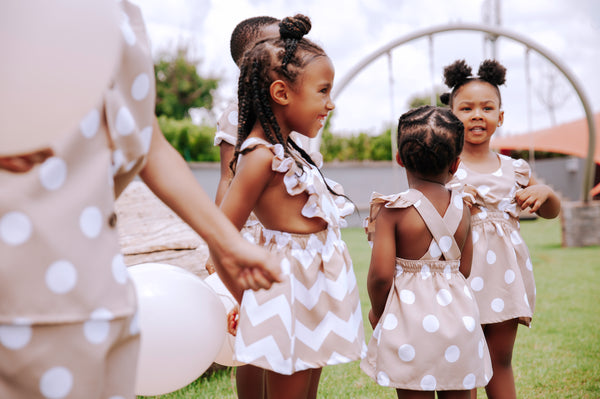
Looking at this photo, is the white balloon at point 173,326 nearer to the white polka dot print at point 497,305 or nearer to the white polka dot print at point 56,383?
the white polka dot print at point 56,383

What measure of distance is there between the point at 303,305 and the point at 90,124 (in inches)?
38.7

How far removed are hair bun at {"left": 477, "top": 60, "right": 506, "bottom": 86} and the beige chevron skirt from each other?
1.35 m

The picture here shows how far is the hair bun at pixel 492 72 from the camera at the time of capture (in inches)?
108

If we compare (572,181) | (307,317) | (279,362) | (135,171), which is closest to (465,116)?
(307,317)

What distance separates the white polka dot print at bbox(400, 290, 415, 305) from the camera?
206cm

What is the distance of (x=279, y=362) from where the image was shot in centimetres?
172

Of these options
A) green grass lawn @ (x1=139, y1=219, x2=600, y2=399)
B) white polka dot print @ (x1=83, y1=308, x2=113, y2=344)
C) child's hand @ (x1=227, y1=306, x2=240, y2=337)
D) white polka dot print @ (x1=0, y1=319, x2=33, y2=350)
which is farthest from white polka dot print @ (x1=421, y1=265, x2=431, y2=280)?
white polka dot print @ (x1=0, y1=319, x2=33, y2=350)

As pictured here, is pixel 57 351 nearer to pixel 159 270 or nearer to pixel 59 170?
pixel 59 170

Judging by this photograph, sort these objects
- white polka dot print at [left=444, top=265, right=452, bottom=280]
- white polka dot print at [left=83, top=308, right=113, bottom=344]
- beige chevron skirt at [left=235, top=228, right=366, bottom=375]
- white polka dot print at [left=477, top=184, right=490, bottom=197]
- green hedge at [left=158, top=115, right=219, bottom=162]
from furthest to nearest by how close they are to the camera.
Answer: green hedge at [left=158, top=115, right=219, bottom=162]
white polka dot print at [left=477, top=184, right=490, bottom=197]
white polka dot print at [left=444, top=265, right=452, bottom=280]
beige chevron skirt at [left=235, top=228, right=366, bottom=375]
white polka dot print at [left=83, top=308, right=113, bottom=344]

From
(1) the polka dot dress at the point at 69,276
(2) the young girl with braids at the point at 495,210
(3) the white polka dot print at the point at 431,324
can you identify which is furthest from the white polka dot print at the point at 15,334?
(2) the young girl with braids at the point at 495,210

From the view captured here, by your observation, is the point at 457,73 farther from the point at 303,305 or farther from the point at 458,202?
the point at 303,305

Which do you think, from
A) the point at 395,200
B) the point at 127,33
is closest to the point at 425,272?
the point at 395,200

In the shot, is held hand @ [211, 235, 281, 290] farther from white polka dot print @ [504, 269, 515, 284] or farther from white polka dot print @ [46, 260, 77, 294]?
white polka dot print @ [504, 269, 515, 284]

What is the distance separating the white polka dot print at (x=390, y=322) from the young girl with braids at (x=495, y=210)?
61cm
